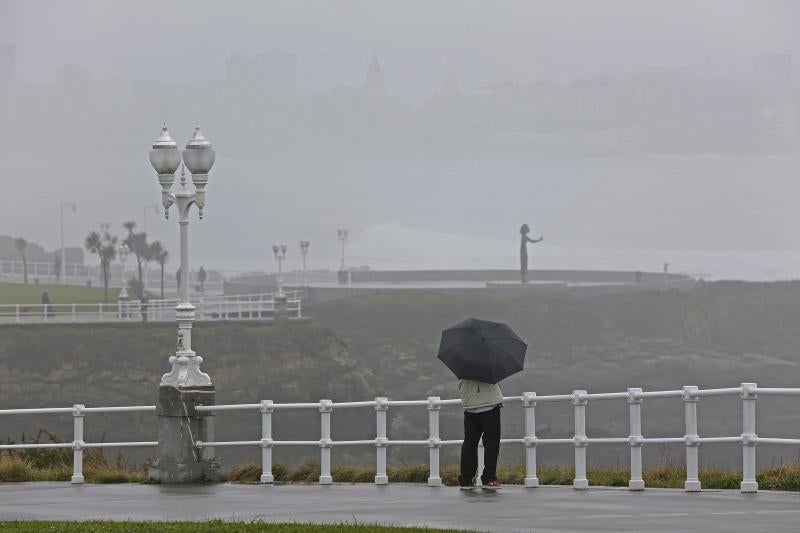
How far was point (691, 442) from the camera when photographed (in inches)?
717

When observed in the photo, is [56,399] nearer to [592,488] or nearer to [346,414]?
[346,414]

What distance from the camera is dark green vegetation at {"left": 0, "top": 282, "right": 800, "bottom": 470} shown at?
276ft

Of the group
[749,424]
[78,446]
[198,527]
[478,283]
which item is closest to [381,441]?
[78,446]

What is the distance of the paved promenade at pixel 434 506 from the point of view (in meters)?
15.8

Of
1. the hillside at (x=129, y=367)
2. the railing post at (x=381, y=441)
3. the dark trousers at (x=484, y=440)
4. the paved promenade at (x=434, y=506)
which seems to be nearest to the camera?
the paved promenade at (x=434, y=506)

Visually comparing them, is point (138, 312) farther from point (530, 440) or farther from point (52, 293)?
point (530, 440)

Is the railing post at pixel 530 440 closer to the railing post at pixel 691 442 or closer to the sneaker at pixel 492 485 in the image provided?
the sneaker at pixel 492 485

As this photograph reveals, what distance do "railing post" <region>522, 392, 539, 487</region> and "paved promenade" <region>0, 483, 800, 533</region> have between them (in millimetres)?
188

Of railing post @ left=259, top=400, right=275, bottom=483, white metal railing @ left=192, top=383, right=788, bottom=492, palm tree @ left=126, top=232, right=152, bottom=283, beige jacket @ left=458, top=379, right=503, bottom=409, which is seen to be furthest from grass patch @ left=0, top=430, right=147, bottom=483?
palm tree @ left=126, top=232, right=152, bottom=283

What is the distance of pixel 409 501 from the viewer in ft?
61.3

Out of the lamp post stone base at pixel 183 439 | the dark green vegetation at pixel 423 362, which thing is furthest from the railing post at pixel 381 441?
the dark green vegetation at pixel 423 362

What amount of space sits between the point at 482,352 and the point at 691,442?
2592mm

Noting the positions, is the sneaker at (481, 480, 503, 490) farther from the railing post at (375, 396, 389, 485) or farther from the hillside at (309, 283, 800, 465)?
the hillside at (309, 283, 800, 465)

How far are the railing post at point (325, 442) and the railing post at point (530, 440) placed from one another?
258 cm
